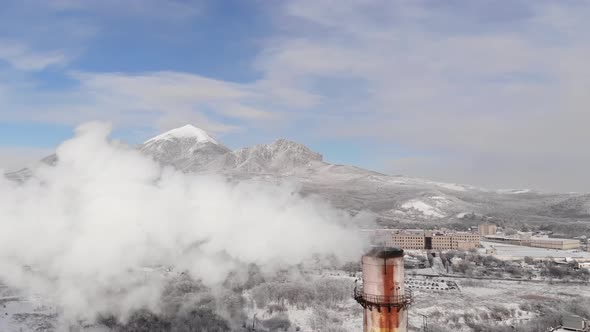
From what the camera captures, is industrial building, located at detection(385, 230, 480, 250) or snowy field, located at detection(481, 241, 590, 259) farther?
industrial building, located at detection(385, 230, 480, 250)

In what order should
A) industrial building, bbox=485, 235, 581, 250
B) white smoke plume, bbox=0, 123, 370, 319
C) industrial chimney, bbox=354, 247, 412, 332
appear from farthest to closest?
1. industrial building, bbox=485, 235, 581, 250
2. white smoke plume, bbox=0, 123, 370, 319
3. industrial chimney, bbox=354, 247, 412, 332

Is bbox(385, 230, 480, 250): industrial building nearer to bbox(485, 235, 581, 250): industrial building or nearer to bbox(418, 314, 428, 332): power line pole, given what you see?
bbox(485, 235, 581, 250): industrial building

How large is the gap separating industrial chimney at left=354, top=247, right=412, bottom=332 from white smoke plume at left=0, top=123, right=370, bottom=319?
2122cm

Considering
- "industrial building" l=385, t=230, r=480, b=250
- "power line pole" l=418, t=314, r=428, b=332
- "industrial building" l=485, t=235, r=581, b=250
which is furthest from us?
"industrial building" l=485, t=235, r=581, b=250

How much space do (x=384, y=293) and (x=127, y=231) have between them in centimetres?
2246

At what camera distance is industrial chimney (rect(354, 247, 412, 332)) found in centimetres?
2177

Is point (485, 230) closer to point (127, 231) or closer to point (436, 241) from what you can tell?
point (436, 241)

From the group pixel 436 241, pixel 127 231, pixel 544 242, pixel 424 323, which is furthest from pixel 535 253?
pixel 127 231

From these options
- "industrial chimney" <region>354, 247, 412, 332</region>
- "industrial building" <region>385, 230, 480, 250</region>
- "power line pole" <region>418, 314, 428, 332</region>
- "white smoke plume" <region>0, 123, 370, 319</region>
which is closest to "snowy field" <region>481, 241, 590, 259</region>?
"industrial building" <region>385, 230, 480, 250</region>

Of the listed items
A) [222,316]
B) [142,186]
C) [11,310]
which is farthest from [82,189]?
[11,310]

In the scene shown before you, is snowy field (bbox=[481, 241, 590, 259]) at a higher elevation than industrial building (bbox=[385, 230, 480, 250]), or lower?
lower

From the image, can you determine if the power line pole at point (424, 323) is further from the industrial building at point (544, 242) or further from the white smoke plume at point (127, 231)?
the industrial building at point (544, 242)

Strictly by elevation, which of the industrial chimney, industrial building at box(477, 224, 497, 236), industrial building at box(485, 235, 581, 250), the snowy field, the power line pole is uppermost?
the industrial chimney

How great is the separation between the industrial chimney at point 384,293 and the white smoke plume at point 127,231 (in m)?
21.2
